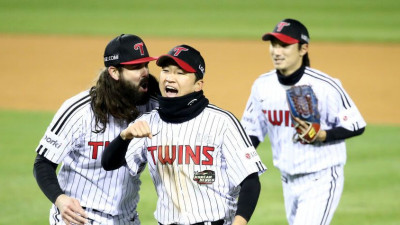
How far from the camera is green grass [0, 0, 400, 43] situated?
27.0 metres

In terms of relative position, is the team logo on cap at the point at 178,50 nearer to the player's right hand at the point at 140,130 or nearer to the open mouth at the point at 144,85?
the player's right hand at the point at 140,130

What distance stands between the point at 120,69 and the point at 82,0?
113ft

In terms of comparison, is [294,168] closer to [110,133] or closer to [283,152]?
[283,152]

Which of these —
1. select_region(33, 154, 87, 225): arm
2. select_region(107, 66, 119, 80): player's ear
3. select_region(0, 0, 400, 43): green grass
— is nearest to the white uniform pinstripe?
select_region(107, 66, 119, 80): player's ear

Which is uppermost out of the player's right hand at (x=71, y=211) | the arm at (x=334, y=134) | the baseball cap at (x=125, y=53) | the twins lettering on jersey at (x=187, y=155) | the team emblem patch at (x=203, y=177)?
the baseball cap at (x=125, y=53)

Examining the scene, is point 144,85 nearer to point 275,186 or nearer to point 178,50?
point 178,50

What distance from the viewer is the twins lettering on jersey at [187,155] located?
4.33 meters

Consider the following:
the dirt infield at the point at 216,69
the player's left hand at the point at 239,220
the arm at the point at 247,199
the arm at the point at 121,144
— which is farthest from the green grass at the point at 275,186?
the player's left hand at the point at 239,220

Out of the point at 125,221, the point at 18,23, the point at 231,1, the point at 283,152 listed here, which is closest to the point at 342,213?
the point at 283,152

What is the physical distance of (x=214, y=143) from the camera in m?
4.36

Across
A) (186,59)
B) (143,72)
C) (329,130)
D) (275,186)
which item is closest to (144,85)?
(143,72)

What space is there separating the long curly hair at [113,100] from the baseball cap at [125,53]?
8cm

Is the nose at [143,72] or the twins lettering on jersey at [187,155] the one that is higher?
the nose at [143,72]

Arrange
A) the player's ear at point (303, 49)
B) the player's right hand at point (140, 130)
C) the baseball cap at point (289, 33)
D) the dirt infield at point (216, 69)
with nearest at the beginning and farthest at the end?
the player's right hand at point (140, 130) < the baseball cap at point (289, 33) < the player's ear at point (303, 49) < the dirt infield at point (216, 69)
